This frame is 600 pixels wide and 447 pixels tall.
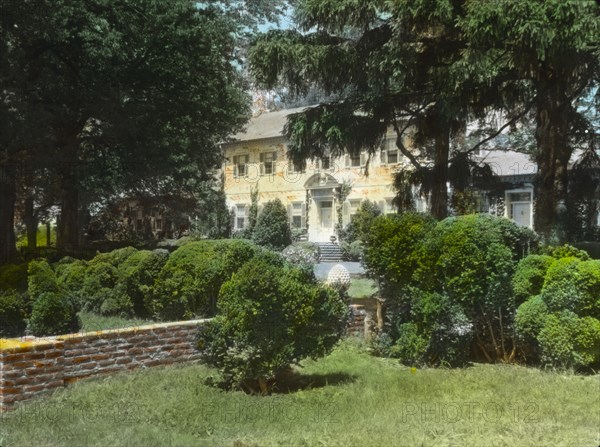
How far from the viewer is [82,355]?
773 cm

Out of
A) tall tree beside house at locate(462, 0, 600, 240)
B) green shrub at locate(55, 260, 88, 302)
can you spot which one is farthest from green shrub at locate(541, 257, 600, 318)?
green shrub at locate(55, 260, 88, 302)

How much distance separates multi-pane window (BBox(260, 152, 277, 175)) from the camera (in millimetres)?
43594

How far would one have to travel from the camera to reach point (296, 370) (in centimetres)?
A: 850

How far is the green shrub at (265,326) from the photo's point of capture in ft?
23.6

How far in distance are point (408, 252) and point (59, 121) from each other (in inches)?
669

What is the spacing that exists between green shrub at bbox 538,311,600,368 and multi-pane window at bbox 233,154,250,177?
3775 centimetres

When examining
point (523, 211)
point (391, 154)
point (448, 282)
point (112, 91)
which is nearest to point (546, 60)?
point (448, 282)

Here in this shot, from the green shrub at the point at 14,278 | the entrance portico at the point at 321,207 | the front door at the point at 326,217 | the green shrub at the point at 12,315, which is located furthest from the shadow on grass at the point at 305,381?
the front door at the point at 326,217

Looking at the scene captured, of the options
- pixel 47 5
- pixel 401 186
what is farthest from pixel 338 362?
pixel 47 5

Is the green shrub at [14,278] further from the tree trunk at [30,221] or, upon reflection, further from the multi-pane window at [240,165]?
the multi-pane window at [240,165]

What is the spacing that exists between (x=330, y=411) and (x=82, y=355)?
284 cm

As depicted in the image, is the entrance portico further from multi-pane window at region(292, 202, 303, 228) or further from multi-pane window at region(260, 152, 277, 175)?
multi-pane window at region(260, 152, 277, 175)

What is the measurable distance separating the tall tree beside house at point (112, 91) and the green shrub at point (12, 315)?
876cm

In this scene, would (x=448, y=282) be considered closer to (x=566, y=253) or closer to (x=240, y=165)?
(x=566, y=253)
